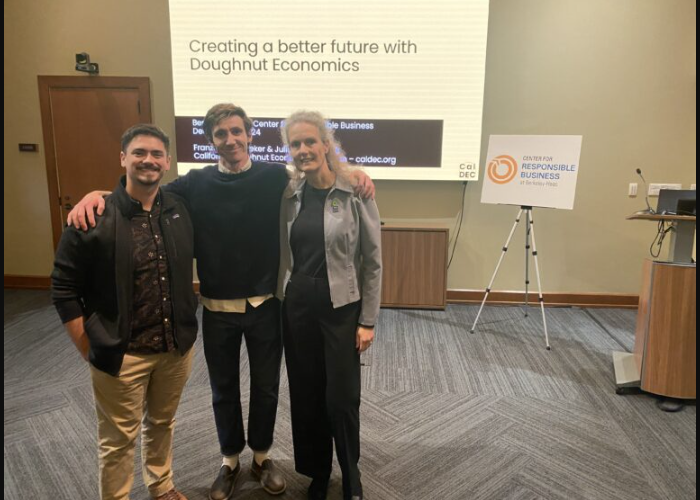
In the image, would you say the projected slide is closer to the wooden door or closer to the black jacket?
the wooden door

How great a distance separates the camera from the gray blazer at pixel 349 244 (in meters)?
1.54

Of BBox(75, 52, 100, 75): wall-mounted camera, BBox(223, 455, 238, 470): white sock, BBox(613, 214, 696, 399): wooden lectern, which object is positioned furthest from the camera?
BBox(75, 52, 100, 75): wall-mounted camera

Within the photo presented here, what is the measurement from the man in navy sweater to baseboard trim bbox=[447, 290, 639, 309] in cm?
288

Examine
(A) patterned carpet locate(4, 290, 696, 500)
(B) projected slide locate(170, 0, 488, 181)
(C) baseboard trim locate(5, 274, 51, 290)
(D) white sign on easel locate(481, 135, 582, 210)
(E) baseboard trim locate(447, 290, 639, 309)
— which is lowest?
(A) patterned carpet locate(4, 290, 696, 500)

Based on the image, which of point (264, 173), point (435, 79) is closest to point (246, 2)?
point (435, 79)

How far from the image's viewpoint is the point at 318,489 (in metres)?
1.76

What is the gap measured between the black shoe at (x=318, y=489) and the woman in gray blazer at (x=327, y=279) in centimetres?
12

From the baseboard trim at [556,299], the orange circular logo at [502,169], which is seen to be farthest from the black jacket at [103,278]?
the baseboard trim at [556,299]

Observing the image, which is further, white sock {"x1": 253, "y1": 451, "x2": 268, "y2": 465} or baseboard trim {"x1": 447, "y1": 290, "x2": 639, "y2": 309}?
baseboard trim {"x1": 447, "y1": 290, "x2": 639, "y2": 309}

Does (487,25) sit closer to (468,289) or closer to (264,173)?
(468,289)

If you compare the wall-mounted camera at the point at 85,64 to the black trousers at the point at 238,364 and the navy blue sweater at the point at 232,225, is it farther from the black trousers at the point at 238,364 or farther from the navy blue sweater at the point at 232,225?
the black trousers at the point at 238,364

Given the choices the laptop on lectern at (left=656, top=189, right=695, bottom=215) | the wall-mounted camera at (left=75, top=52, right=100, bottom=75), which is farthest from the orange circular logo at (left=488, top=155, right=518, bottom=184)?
the wall-mounted camera at (left=75, top=52, right=100, bottom=75)

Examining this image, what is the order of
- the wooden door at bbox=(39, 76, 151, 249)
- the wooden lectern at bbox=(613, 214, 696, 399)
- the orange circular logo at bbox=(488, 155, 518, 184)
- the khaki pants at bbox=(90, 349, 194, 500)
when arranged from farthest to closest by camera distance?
1. the wooden door at bbox=(39, 76, 151, 249)
2. the orange circular logo at bbox=(488, 155, 518, 184)
3. the wooden lectern at bbox=(613, 214, 696, 399)
4. the khaki pants at bbox=(90, 349, 194, 500)

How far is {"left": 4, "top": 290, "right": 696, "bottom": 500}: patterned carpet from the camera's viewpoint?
1.88m
